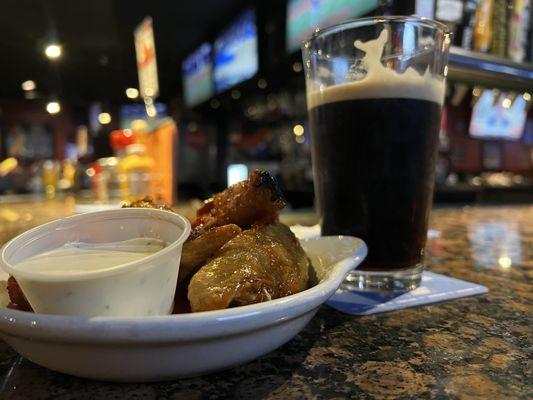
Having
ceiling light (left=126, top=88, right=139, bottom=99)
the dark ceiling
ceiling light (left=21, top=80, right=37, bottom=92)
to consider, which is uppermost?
the dark ceiling

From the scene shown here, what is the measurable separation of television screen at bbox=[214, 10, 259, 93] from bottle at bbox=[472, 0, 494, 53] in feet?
7.63

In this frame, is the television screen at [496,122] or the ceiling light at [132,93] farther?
the television screen at [496,122]

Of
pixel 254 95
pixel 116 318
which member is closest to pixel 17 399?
pixel 116 318

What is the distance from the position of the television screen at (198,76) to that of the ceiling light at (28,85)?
98.0 inches

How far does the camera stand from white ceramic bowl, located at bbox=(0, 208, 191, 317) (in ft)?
1.18

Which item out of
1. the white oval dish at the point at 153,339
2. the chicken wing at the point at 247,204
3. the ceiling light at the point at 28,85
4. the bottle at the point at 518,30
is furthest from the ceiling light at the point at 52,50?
the white oval dish at the point at 153,339

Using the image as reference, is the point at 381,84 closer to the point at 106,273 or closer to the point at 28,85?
the point at 106,273

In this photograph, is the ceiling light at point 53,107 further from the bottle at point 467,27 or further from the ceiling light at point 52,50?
the bottle at point 467,27

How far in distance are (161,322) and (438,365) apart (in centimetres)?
26

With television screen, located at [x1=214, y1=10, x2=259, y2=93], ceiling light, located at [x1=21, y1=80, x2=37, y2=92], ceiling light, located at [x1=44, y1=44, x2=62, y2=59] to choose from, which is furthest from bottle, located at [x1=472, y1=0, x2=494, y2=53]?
ceiling light, located at [x1=21, y1=80, x2=37, y2=92]

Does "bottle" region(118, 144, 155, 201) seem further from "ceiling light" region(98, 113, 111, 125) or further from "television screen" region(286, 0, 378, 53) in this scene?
"ceiling light" region(98, 113, 111, 125)

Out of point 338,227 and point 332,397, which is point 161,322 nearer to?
point 332,397

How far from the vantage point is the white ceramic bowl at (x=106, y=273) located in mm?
360

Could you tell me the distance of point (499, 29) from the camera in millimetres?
2146
